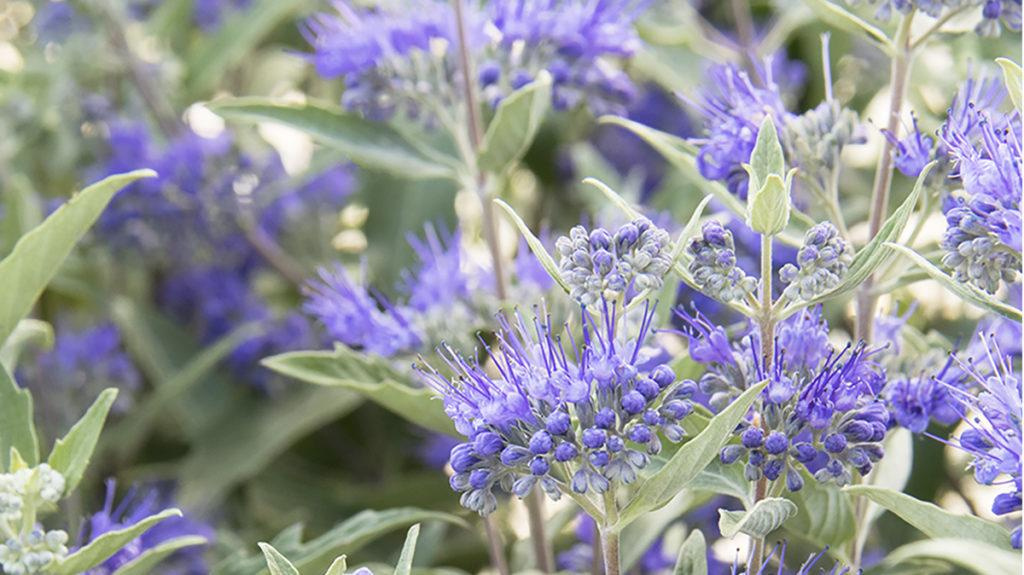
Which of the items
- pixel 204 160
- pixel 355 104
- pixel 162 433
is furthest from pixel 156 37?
pixel 355 104

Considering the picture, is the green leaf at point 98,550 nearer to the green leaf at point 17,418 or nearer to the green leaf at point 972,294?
the green leaf at point 17,418

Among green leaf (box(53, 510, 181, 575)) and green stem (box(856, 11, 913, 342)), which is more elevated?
green stem (box(856, 11, 913, 342))

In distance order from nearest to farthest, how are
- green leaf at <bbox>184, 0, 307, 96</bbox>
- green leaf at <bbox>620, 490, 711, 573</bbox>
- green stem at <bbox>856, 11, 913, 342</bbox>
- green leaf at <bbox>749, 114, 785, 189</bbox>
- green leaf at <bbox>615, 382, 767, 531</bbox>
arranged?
green leaf at <bbox>615, 382, 767, 531</bbox> < green leaf at <bbox>749, 114, 785, 189</bbox> < green stem at <bbox>856, 11, 913, 342</bbox> < green leaf at <bbox>620, 490, 711, 573</bbox> < green leaf at <bbox>184, 0, 307, 96</bbox>

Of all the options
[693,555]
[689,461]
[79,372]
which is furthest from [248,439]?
[689,461]

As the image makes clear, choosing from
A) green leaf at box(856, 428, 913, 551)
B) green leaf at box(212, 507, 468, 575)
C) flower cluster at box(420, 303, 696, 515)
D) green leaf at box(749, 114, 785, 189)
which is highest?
green leaf at box(749, 114, 785, 189)

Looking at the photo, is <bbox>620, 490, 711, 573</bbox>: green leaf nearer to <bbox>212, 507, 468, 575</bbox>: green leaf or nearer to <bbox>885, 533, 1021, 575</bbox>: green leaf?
<bbox>212, 507, 468, 575</bbox>: green leaf

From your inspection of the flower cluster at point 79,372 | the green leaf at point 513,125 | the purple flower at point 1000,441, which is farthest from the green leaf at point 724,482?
the flower cluster at point 79,372

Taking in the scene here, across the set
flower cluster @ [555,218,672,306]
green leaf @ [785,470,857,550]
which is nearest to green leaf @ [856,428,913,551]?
green leaf @ [785,470,857,550]
